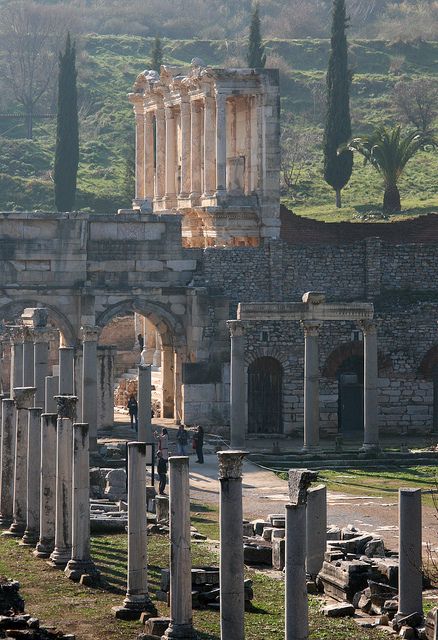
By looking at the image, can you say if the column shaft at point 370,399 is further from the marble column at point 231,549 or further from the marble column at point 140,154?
the marble column at point 231,549

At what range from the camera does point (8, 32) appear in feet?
397

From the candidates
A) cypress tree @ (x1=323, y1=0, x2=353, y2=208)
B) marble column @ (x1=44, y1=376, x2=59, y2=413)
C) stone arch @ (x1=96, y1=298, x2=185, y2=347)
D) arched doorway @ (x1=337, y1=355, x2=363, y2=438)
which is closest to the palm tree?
cypress tree @ (x1=323, y1=0, x2=353, y2=208)

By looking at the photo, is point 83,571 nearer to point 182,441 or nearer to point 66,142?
point 182,441

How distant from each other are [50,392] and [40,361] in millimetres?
1310

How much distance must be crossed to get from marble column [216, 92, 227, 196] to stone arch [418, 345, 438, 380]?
9.07 m

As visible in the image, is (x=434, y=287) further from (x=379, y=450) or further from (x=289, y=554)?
(x=289, y=554)

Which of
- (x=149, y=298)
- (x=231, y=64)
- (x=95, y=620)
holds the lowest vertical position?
(x=95, y=620)

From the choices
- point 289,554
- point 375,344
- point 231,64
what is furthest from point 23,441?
point 231,64

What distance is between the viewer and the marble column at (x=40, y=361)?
167 feet

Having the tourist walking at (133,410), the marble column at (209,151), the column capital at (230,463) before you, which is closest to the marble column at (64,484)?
the column capital at (230,463)

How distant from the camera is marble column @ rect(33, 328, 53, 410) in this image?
50.8 m

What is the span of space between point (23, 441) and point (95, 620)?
933 centimetres

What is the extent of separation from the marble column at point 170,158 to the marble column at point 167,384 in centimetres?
878

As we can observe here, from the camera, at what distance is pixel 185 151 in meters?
66.6
